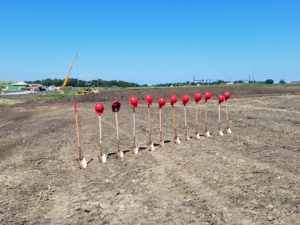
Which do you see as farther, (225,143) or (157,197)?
(225,143)

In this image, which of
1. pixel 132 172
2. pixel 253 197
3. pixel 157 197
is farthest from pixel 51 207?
pixel 253 197

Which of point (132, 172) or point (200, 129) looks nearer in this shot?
point (132, 172)

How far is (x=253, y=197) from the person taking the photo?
299 inches

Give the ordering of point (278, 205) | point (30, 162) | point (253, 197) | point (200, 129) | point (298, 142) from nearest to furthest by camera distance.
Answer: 1. point (278, 205)
2. point (253, 197)
3. point (30, 162)
4. point (298, 142)
5. point (200, 129)

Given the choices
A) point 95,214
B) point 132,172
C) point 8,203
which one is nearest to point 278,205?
point 95,214

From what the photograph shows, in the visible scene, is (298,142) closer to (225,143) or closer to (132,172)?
(225,143)

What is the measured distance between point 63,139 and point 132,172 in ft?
23.0

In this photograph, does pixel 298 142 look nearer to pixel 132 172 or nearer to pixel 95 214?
pixel 132 172

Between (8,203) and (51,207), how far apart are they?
1.01m

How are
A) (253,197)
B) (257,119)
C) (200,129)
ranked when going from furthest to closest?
1. (257,119)
2. (200,129)
3. (253,197)

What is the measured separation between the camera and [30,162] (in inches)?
467

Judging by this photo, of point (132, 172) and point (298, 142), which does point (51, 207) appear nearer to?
point (132, 172)

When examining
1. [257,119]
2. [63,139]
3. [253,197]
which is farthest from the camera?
[257,119]

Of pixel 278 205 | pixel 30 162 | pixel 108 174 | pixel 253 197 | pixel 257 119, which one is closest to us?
pixel 278 205
